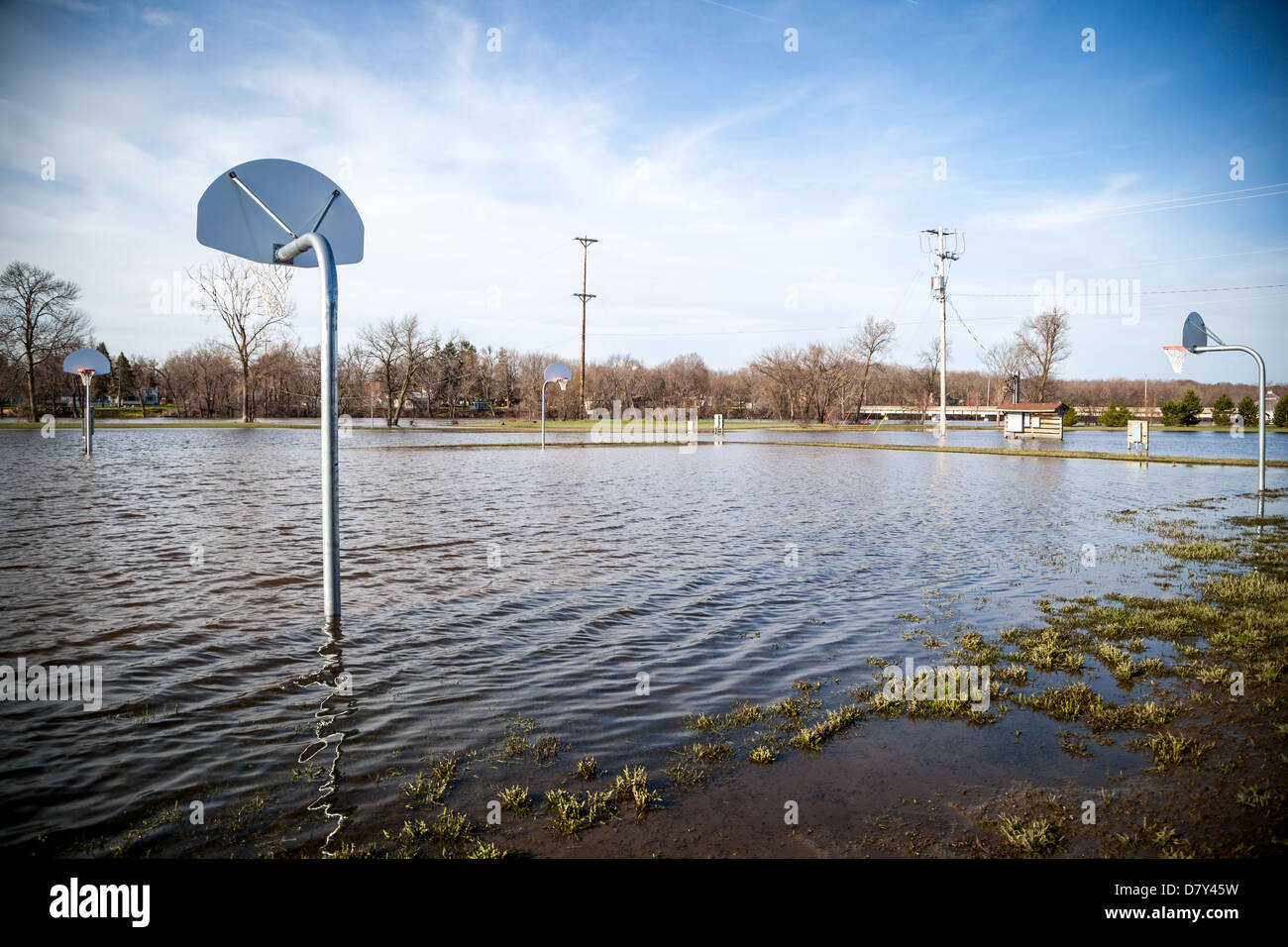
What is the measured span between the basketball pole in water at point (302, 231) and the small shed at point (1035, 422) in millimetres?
43120

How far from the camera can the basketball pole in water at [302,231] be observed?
6309mm

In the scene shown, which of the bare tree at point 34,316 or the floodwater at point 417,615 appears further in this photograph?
the bare tree at point 34,316

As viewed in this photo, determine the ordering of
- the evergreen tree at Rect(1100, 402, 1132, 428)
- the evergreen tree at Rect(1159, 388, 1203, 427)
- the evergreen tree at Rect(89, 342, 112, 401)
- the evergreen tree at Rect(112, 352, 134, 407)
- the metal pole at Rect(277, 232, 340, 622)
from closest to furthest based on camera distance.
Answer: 1. the metal pole at Rect(277, 232, 340, 622)
2. the evergreen tree at Rect(1159, 388, 1203, 427)
3. the evergreen tree at Rect(1100, 402, 1132, 428)
4. the evergreen tree at Rect(89, 342, 112, 401)
5. the evergreen tree at Rect(112, 352, 134, 407)

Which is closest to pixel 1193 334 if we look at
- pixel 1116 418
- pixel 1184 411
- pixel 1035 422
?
pixel 1035 422

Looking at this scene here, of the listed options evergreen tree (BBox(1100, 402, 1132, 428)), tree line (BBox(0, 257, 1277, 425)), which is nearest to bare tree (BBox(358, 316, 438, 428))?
tree line (BBox(0, 257, 1277, 425))

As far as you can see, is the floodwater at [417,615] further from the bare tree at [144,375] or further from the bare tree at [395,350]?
the bare tree at [144,375]

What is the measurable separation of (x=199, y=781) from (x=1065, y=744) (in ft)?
16.6

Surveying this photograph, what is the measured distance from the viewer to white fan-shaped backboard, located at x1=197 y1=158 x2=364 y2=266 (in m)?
6.68

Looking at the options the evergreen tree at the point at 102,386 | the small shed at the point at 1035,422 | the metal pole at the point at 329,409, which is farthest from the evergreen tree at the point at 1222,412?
the evergreen tree at the point at 102,386

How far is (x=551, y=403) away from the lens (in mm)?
69750

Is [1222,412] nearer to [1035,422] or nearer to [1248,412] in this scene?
[1248,412]

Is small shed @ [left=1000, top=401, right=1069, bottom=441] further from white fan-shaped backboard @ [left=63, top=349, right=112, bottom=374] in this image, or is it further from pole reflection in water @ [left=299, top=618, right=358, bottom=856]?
white fan-shaped backboard @ [left=63, top=349, right=112, bottom=374]

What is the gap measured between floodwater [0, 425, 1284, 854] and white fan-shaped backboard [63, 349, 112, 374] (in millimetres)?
10806
